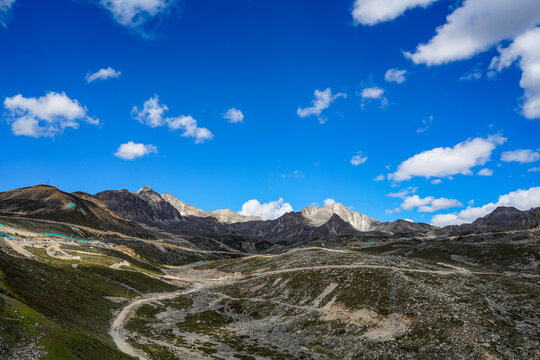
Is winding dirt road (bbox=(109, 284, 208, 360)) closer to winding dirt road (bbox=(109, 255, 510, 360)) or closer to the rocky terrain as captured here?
winding dirt road (bbox=(109, 255, 510, 360))

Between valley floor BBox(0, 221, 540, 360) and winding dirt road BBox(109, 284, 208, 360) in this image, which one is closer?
valley floor BBox(0, 221, 540, 360)

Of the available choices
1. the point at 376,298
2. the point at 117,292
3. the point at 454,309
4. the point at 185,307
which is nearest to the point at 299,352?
the point at 376,298

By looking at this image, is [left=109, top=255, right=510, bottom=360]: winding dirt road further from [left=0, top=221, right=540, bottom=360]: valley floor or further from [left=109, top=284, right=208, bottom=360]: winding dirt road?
[left=0, top=221, right=540, bottom=360]: valley floor

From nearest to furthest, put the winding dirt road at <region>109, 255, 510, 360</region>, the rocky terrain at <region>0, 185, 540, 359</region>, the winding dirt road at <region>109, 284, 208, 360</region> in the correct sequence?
the rocky terrain at <region>0, 185, 540, 359</region> < the winding dirt road at <region>109, 284, 208, 360</region> < the winding dirt road at <region>109, 255, 510, 360</region>

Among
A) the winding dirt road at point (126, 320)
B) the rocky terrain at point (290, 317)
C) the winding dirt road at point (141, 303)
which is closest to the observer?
the rocky terrain at point (290, 317)

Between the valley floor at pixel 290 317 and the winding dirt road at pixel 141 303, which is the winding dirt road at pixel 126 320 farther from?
the valley floor at pixel 290 317

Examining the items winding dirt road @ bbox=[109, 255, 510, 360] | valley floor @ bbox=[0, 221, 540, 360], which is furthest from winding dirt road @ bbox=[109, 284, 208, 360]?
valley floor @ bbox=[0, 221, 540, 360]

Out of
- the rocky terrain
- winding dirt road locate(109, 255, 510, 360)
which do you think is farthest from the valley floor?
winding dirt road locate(109, 255, 510, 360)

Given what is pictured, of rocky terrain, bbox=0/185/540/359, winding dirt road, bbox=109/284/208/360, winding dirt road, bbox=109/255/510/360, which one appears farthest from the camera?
winding dirt road, bbox=109/255/510/360

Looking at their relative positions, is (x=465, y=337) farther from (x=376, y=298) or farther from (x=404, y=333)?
(x=376, y=298)

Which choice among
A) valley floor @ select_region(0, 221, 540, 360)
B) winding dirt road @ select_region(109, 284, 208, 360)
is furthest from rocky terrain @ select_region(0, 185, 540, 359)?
winding dirt road @ select_region(109, 284, 208, 360)

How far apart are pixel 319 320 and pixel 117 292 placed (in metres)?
75.5

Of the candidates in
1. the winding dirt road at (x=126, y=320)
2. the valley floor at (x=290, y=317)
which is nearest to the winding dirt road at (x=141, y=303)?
the winding dirt road at (x=126, y=320)

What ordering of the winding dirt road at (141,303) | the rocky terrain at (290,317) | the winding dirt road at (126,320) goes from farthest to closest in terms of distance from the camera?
the winding dirt road at (141,303) < the winding dirt road at (126,320) < the rocky terrain at (290,317)
